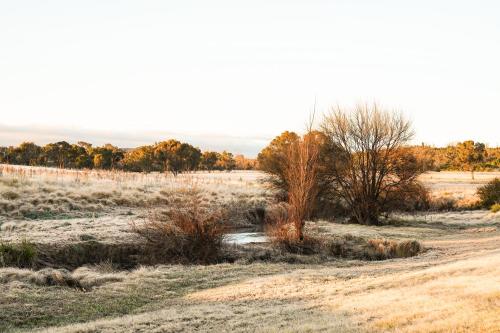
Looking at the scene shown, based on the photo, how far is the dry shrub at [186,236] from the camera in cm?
2056

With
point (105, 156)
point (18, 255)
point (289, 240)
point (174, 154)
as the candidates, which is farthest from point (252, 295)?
point (105, 156)

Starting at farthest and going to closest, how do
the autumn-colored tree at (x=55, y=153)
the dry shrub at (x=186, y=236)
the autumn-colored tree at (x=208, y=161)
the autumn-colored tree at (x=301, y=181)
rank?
the autumn-colored tree at (x=208, y=161), the autumn-colored tree at (x=55, y=153), the autumn-colored tree at (x=301, y=181), the dry shrub at (x=186, y=236)

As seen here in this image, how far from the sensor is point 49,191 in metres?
33.3

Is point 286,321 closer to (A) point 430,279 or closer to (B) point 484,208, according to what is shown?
(A) point 430,279

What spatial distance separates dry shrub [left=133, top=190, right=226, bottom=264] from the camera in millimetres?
20562

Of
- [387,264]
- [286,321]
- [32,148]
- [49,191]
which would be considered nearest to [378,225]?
[387,264]

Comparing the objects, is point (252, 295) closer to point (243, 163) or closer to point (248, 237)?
point (248, 237)

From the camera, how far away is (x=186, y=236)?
20797mm

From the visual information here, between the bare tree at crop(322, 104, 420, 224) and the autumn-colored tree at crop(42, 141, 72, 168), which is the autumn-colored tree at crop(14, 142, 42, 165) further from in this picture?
the bare tree at crop(322, 104, 420, 224)

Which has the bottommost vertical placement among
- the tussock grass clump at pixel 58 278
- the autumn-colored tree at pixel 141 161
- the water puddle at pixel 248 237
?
the water puddle at pixel 248 237

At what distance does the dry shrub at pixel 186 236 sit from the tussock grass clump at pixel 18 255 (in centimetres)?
415

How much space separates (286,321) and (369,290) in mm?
3503

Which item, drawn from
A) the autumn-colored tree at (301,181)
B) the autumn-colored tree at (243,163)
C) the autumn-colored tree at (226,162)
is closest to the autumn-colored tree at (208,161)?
the autumn-colored tree at (226,162)

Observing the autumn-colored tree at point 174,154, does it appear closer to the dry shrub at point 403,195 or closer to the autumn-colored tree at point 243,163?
the autumn-colored tree at point 243,163
